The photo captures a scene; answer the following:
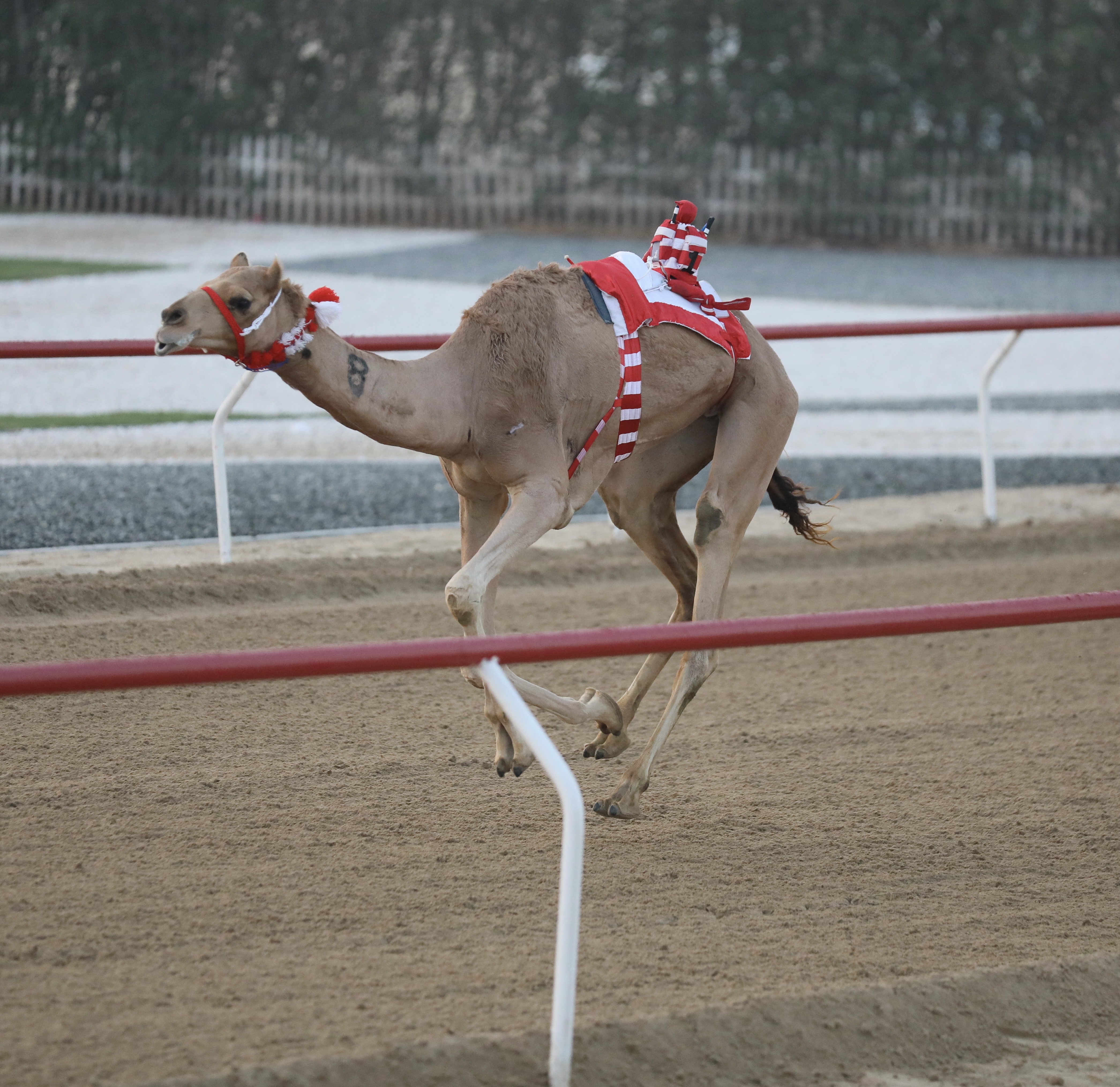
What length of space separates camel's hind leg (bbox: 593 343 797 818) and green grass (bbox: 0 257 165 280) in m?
13.8

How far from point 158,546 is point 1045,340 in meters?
12.4

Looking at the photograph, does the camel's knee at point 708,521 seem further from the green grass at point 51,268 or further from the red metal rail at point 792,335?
the green grass at point 51,268

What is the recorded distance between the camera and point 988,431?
29.5 ft

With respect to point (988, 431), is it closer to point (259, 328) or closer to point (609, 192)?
point (259, 328)

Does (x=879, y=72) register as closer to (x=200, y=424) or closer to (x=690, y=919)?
(x=200, y=424)

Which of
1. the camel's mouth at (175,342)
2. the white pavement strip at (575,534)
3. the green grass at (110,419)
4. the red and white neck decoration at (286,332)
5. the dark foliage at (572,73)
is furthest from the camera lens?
the dark foliage at (572,73)

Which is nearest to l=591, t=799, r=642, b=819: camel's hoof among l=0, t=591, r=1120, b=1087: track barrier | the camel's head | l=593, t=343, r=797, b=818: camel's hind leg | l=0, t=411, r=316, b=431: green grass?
l=593, t=343, r=797, b=818: camel's hind leg

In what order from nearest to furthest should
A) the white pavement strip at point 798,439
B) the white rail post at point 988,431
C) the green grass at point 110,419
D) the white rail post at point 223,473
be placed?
the white rail post at point 223,473, the white rail post at point 988,431, the white pavement strip at point 798,439, the green grass at point 110,419

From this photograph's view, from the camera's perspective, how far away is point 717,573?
203 inches

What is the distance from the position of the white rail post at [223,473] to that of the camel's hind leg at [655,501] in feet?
7.75

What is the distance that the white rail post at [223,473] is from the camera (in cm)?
725

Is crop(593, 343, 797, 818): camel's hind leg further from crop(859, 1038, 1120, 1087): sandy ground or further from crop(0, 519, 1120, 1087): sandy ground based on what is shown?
crop(859, 1038, 1120, 1087): sandy ground

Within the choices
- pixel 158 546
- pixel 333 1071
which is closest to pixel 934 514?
pixel 158 546

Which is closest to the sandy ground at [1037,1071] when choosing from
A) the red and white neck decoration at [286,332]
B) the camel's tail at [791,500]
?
the camel's tail at [791,500]
